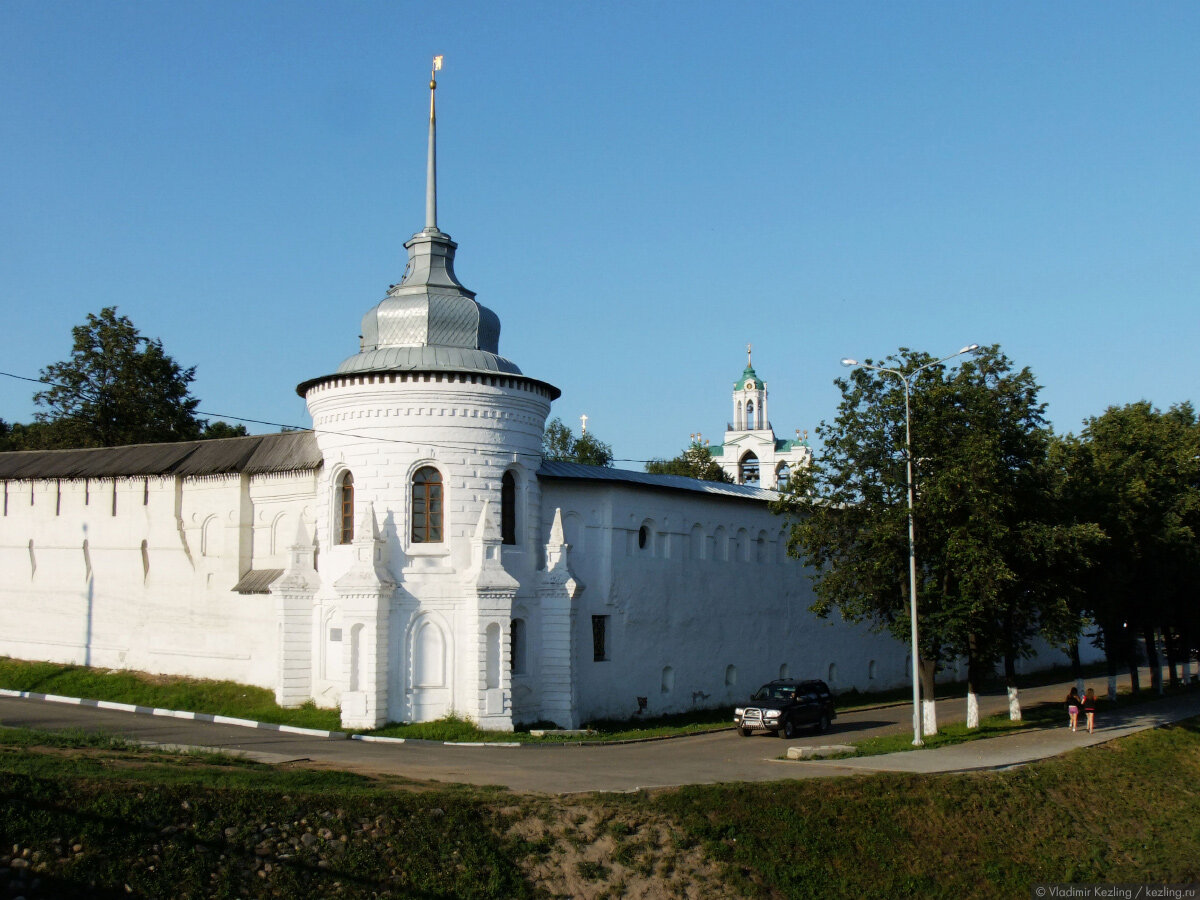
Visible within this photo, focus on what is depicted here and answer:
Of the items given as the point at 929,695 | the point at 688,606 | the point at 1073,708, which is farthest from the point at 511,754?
the point at 1073,708

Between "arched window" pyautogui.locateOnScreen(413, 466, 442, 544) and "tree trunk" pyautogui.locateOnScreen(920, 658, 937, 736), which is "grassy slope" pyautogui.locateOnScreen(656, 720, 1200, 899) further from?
"arched window" pyautogui.locateOnScreen(413, 466, 442, 544)

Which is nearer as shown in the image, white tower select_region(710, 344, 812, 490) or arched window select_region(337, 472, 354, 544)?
arched window select_region(337, 472, 354, 544)

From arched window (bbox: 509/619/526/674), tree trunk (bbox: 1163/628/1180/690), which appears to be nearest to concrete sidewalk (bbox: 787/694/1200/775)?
tree trunk (bbox: 1163/628/1180/690)

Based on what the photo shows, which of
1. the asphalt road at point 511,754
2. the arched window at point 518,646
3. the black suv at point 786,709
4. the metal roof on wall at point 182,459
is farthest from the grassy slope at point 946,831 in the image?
the metal roof on wall at point 182,459

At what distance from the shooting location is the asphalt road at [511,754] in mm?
21047

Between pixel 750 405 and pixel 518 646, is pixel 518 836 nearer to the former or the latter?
pixel 518 646

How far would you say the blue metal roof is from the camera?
33125mm

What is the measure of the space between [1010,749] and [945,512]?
583 cm

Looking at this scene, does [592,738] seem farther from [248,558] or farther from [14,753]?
[14,753]

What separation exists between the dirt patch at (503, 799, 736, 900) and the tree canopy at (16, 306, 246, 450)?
37.6 m

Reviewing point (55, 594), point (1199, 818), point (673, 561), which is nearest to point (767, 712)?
point (673, 561)

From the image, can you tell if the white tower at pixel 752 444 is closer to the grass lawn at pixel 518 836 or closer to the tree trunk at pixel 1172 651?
the tree trunk at pixel 1172 651

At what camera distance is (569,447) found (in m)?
77.3

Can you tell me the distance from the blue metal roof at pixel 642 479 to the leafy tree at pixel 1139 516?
10.8 metres
